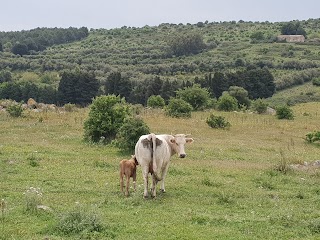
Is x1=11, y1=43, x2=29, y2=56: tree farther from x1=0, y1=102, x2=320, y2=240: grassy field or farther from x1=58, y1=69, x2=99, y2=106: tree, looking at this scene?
x1=0, y1=102, x2=320, y2=240: grassy field

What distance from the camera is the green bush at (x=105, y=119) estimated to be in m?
29.8

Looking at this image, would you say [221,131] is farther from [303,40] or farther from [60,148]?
[303,40]

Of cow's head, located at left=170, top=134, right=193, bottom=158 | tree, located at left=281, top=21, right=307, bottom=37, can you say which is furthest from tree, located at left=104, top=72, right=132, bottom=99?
tree, located at left=281, top=21, right=307, bottom=37

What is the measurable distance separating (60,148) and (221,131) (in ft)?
50.9

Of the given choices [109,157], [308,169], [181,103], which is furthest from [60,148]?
[181,103]

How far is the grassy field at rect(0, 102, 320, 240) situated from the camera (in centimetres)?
1186

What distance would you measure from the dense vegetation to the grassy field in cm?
4622

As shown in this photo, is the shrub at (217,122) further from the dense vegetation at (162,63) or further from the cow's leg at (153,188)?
the dense vegetation at (162,63)

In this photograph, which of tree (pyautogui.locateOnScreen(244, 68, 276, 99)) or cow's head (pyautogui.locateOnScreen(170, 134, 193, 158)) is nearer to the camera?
cow's head (pyautogui.locateOnScreen(170, 134, 193, 158))

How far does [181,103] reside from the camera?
4591cm

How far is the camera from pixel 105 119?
99.2ft

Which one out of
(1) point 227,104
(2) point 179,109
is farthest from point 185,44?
(2) point 179,109

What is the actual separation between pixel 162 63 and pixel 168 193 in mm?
107971

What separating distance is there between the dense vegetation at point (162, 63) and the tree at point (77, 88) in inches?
14.0
